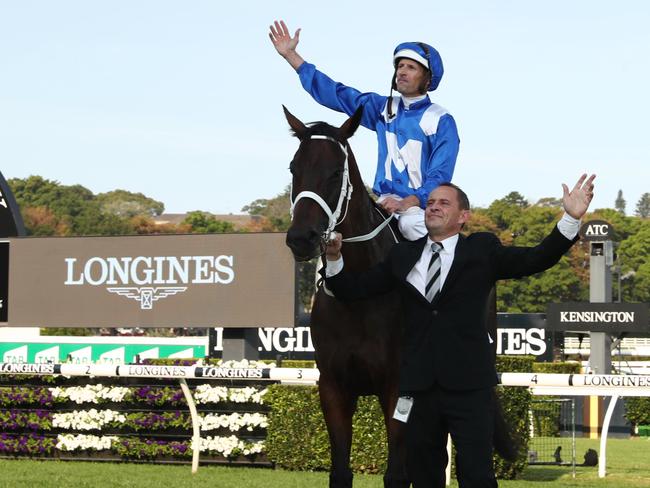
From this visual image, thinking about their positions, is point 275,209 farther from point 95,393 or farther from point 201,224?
point 95,393

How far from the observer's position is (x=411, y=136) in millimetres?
5301

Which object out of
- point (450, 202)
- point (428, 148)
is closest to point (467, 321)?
point (450, 202)

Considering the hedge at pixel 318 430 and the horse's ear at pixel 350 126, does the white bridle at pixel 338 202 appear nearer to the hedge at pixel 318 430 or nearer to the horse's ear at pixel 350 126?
the horse's ear at pixel 350 126

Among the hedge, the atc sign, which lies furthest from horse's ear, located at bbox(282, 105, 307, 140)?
the atc sign

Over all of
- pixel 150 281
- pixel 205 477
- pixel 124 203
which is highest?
pixel 124 203

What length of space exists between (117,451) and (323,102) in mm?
6817

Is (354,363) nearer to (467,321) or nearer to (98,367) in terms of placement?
(467,321)

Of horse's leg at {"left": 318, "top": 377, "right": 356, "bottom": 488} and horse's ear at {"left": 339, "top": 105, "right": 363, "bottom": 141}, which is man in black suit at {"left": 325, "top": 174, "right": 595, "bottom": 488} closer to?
horse's leg at {"left": 318, "top": 377, "right": 356, "bottom": 488}

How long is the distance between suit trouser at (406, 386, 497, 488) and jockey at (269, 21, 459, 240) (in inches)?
40.1

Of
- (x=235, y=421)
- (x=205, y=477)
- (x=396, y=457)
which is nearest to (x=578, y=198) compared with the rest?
(x=396, y=457)

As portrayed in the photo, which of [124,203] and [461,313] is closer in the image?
[461,313]

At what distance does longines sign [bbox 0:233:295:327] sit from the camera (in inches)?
579

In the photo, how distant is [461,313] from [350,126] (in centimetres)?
104

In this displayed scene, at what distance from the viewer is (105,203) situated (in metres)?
111
